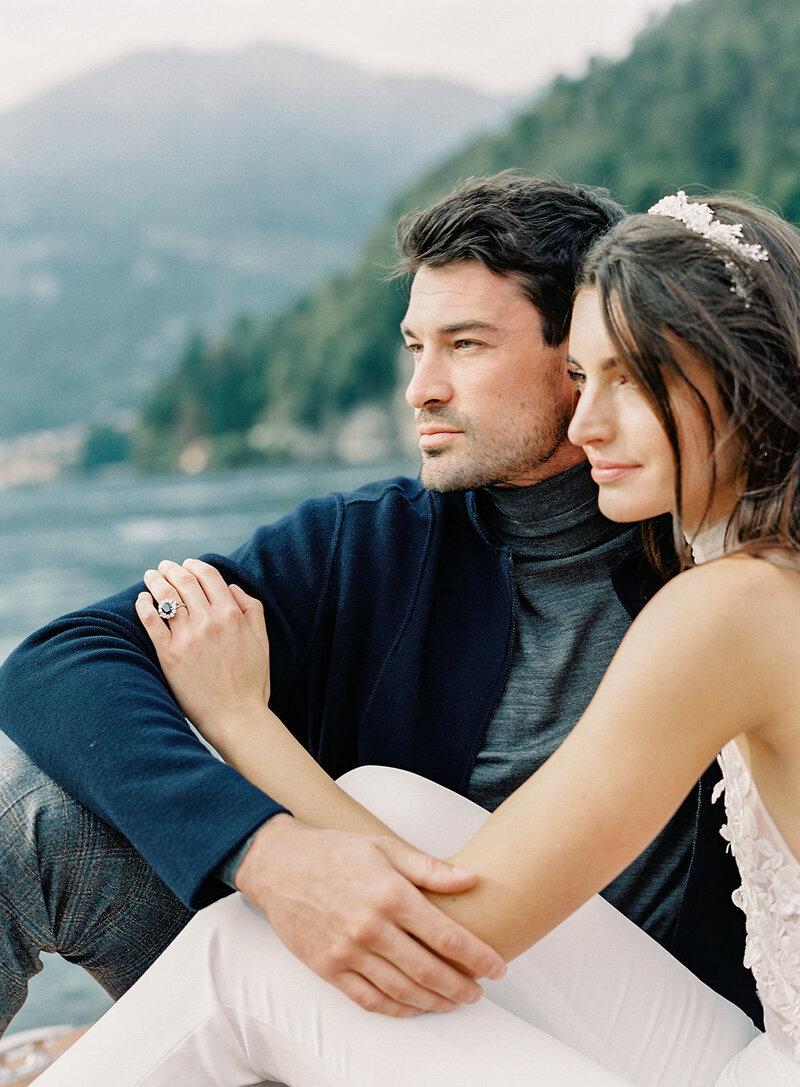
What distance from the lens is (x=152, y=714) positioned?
1.16 m

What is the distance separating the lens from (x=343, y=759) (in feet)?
5.12

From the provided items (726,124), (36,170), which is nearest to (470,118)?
(726,124)

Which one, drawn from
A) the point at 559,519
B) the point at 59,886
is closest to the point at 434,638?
the point at 559,519

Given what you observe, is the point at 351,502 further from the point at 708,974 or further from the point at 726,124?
the point at 726,124

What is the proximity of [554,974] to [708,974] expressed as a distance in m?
0.26

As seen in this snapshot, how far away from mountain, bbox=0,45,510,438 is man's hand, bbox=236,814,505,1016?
32.0 m

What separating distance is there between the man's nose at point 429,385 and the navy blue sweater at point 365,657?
0.45ft

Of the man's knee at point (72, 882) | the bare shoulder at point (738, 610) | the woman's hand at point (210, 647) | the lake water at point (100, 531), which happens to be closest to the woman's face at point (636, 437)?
the bare shoulder at point (738, 610)

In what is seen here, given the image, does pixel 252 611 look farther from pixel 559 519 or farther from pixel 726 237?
pixel 726 237

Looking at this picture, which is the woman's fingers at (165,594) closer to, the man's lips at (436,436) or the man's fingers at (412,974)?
the man's lips at (436,436)

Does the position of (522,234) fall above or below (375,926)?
above

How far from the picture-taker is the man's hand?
3.07 ft

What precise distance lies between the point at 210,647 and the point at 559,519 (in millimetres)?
538

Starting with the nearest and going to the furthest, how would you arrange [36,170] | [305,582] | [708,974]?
[708,974] → [305,582] → [36,170]
